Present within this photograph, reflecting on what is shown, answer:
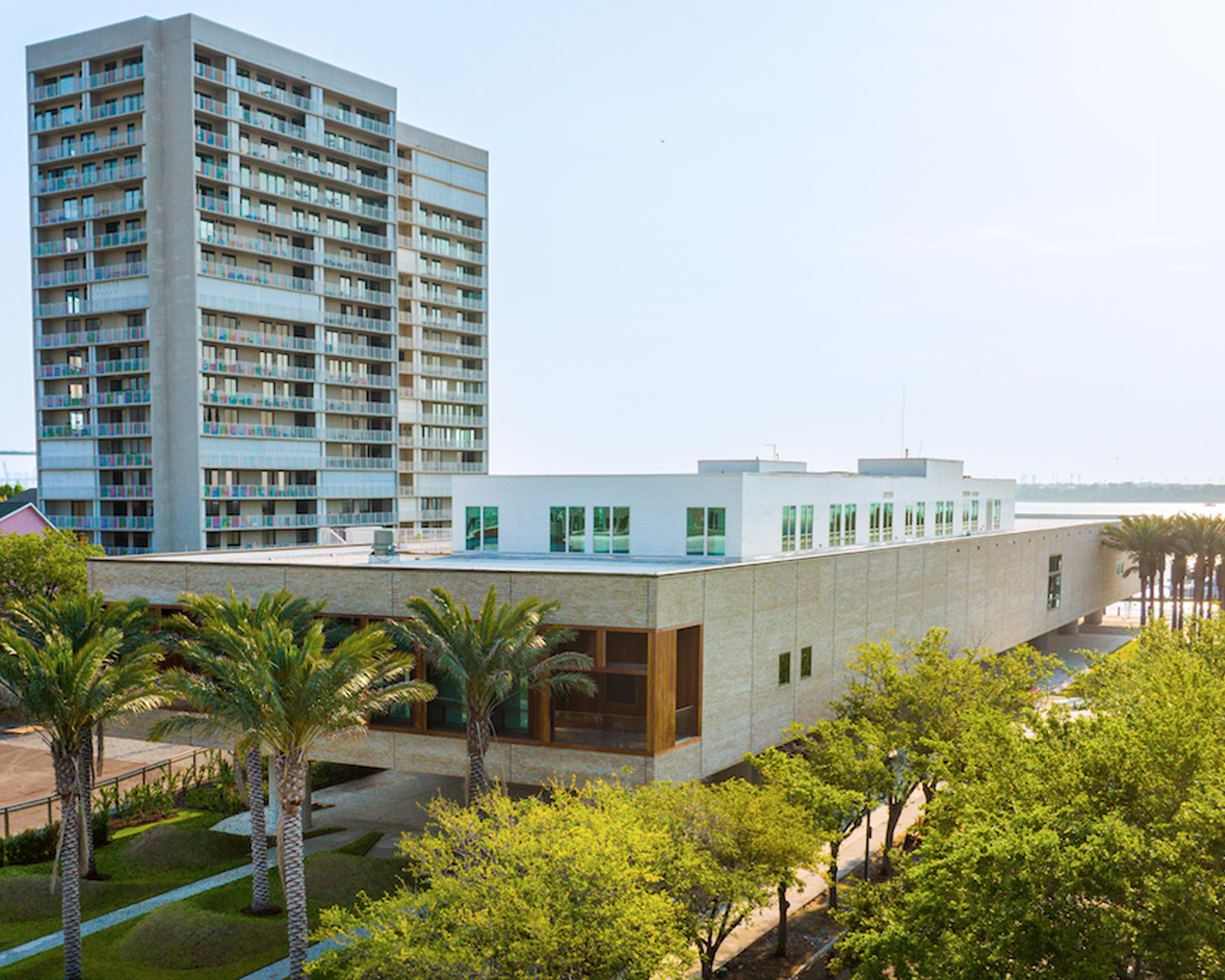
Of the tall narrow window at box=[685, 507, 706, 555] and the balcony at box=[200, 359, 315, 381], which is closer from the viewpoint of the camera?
the tall narrow window at box=[685, 507, 706, 555]

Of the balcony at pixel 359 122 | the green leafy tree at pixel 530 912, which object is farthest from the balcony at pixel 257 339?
the green leafy tree at pixel 530 912

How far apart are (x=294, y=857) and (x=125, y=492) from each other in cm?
5668

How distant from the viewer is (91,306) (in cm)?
7500

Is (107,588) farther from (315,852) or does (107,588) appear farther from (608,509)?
(608,509)

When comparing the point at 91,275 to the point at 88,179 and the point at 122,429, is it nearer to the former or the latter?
the point at 88,179

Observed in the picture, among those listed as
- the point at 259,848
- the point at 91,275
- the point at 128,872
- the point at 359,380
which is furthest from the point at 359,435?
the point at 259,848

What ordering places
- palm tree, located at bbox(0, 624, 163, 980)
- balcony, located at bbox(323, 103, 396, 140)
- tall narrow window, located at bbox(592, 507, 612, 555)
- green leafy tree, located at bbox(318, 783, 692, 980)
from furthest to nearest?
balcony, located at bbox(323, 103, 396, 140) < tall narrow window, located at bbox(592, 507, 612, 555) < palm tree, located at bbox(0, 624, 163, 980) < green leafy tree, located at bbox(318, 783, 692, 980)

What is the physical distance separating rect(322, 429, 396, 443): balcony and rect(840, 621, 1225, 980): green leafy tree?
66041mm

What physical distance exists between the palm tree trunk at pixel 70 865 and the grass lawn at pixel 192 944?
693mm

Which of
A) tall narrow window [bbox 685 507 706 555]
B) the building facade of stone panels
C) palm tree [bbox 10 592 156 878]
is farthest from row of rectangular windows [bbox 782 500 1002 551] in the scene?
palm tree [bbox 10 592 156 878]

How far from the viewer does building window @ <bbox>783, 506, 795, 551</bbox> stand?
147 ft

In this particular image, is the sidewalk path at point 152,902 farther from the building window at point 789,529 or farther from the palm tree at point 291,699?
the building window at point 789,529

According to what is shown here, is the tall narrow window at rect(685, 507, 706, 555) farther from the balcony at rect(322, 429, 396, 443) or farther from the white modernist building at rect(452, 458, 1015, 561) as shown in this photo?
the balcony at rect(322, 429, 396, 443)

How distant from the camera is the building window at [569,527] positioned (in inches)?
1752
